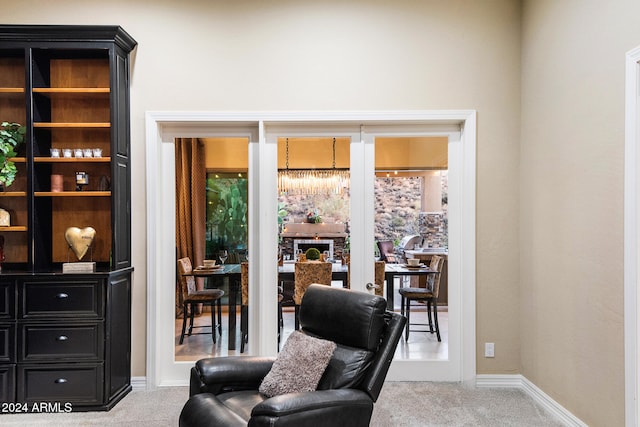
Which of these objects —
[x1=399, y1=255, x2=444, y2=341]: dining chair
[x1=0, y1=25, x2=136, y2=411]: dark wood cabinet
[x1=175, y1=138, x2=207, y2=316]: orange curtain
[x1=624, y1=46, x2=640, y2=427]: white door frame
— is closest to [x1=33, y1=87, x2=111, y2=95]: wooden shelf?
[x1=0, y1=25, x2=136, y2=411]: dark wood cabinet

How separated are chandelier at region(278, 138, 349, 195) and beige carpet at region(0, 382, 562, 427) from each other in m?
1.67

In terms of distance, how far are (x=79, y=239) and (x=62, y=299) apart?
46cm

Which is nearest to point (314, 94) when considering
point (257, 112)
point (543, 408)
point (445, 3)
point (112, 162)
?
point (257, 112)

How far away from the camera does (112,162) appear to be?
131 inches

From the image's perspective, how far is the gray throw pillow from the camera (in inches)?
94.3

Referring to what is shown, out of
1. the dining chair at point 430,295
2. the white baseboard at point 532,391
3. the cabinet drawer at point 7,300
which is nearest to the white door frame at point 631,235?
the white baseboard at point 532,391

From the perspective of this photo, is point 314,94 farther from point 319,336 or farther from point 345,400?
point 345,400

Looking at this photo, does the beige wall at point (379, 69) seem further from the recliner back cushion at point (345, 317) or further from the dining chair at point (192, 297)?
the recliner back cushion at point (345, 317)

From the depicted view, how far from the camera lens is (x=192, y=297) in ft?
12.5

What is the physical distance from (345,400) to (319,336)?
57 centimetres

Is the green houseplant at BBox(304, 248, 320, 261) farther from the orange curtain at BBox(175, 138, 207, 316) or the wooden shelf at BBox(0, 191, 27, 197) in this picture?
the wooden shelf at BBox(0, 191, 27, 197)

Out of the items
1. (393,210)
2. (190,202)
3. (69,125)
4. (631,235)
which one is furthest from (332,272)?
(69,125)

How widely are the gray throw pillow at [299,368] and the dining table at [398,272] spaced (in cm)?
138

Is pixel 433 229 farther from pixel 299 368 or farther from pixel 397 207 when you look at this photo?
pixel 299 368
